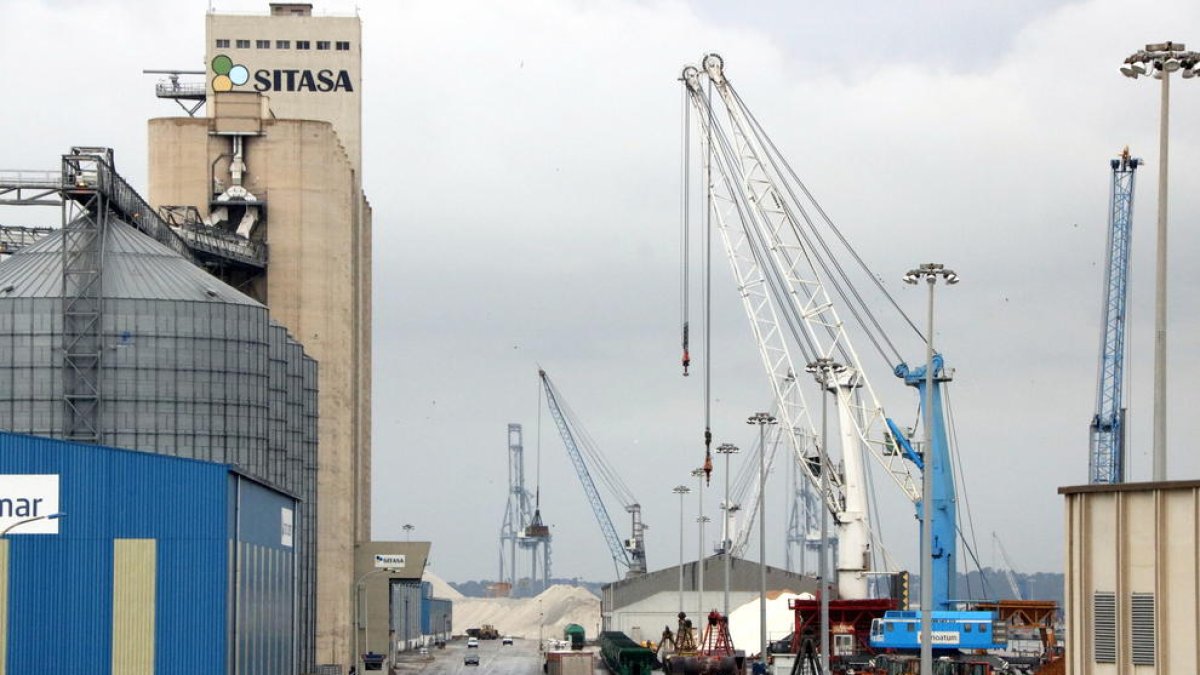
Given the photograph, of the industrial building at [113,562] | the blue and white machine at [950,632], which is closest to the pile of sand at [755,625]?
the blue and white machine at [950,632]

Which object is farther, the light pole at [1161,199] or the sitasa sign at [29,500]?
the sitasa sign at [29,500]

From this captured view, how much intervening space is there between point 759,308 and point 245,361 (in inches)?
1728

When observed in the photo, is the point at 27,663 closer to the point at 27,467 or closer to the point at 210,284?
the point at 27,467

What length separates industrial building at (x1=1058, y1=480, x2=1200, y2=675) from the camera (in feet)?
139

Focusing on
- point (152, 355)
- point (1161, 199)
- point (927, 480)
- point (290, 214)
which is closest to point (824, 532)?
point (927, 480)

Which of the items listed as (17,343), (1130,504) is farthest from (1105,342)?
(1130,504)

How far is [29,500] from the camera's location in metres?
81.2

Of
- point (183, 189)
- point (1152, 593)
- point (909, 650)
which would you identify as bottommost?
point (909, 650)

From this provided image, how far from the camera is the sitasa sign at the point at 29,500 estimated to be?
266ft

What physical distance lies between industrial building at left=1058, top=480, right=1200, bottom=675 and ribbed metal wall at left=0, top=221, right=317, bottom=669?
94995 mm

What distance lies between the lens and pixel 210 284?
144250 mm

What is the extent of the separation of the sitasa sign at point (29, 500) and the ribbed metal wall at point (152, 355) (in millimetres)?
53125

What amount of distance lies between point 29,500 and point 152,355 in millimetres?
56633

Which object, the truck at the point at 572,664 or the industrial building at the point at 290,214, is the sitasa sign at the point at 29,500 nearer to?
the truck at the point at 572,664
